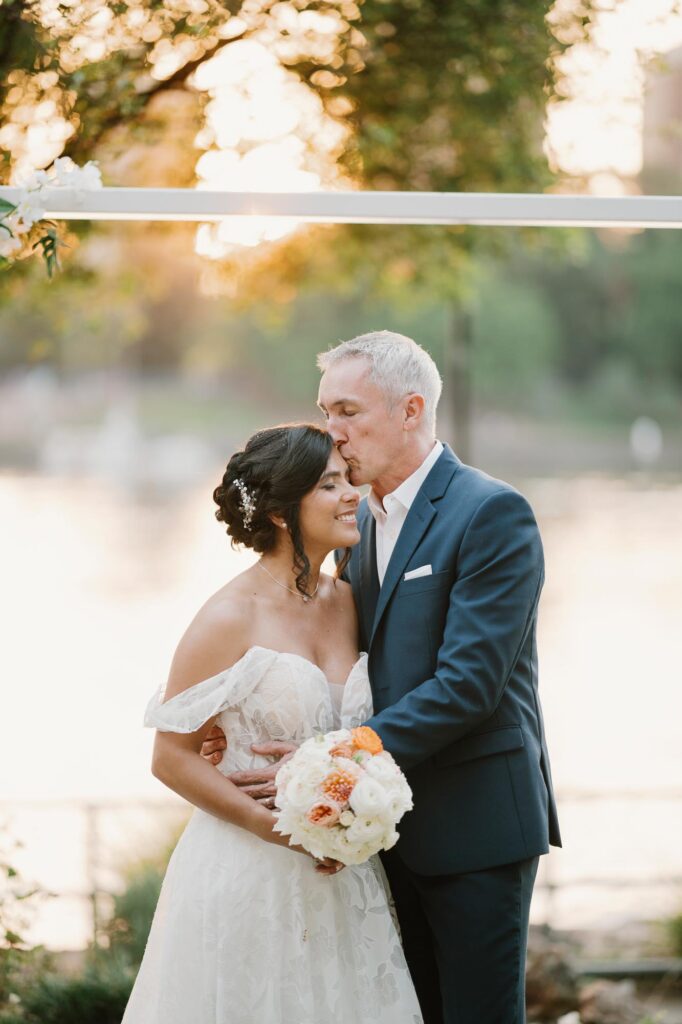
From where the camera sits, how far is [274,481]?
316cm

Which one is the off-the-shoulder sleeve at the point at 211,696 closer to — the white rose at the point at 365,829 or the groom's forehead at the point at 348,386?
the white rose at the point at 365,829

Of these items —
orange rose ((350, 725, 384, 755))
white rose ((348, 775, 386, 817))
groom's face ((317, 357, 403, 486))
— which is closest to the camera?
white rose ((348, 775, 386, 817))

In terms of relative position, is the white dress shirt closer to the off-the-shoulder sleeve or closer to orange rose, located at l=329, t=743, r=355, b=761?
the off-the-shoulder sleeve

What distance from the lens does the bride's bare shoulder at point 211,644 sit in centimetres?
302

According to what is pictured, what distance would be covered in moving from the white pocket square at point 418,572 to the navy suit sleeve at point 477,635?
0.10 meters

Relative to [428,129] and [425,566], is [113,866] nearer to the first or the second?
[425,566]

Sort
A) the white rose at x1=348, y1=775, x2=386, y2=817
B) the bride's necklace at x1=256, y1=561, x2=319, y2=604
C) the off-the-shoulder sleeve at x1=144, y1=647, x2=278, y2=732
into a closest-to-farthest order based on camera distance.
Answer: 1. the white rose at x1=348, y1=775, x2=386, y2=817
2. the off-the-shoulder sleeve at x1=144, y1=647, x2=278, y2=732
3. the bride's necklace at x1=256, y1=561, x2=319, y2=604

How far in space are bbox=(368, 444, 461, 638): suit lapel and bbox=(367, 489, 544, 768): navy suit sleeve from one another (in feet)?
0.53

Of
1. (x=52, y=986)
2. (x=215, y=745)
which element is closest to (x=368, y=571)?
(x=215, y=745)

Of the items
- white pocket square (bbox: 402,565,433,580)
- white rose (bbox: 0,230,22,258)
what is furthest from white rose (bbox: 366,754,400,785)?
white rose (bbox: 0,230,22,258)

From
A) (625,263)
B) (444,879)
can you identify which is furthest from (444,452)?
(625,263)

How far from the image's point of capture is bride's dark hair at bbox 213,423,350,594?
3166 mm

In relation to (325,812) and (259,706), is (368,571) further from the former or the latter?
(325,812)

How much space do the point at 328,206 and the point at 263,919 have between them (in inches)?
73.8
